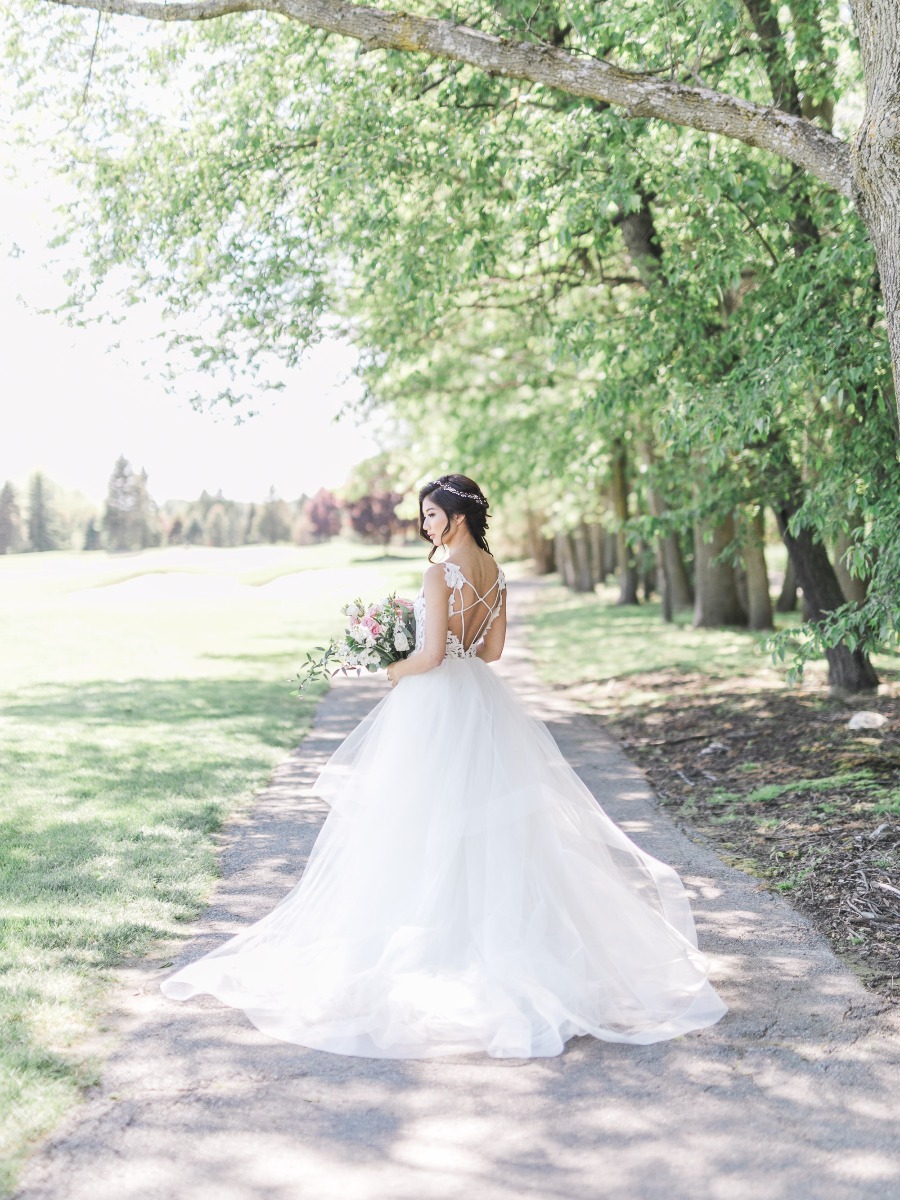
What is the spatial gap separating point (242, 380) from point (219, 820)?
17.7ft

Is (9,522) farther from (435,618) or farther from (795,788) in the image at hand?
(435,618)

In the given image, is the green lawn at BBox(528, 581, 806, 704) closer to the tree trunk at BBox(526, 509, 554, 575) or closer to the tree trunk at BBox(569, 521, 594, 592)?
the tree trunk at BBox(569, 521, 594, 592)

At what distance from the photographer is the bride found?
4.05 m

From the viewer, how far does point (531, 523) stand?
4959cm

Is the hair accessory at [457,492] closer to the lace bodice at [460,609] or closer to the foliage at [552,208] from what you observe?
the lace bodice at [460,609]

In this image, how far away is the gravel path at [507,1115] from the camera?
3.08 meters

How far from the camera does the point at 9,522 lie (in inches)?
1096

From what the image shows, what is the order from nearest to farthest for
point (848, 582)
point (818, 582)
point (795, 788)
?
point (795, 788) < point (818, 582) < point (848, 582)

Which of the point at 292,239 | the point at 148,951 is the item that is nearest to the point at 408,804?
the point at 148,951

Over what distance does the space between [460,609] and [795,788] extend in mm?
4569

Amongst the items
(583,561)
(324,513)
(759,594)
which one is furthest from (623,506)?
(324,513)

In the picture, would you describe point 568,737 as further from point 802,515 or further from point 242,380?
point 242,380

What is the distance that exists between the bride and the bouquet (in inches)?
3.7

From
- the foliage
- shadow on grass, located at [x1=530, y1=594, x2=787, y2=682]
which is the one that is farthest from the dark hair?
shadow on grass, located at [x1=530, y1=594, x2=787, y2=682]
